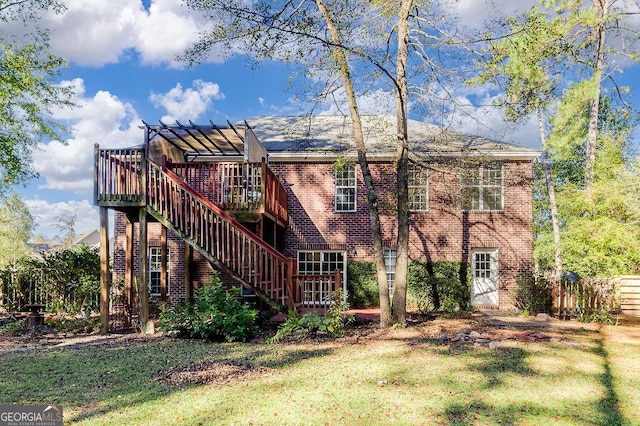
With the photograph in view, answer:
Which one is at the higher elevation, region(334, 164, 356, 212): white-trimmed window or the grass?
region(334, 164, 356, 212): white-trimmed window

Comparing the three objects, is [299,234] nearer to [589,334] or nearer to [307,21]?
[307,21]

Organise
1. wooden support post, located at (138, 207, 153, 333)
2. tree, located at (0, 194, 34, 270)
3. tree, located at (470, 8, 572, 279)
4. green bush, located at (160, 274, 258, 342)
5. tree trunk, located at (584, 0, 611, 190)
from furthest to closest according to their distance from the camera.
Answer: tree, located at (0, 194, 34, 270), tree trunk, located at (584, 0, 611, 190), wooden support post, located at (138, 207, 153, 333), tree, located at (470, 8, 572, 279), green bush, located at (160, 274, 258, 342)

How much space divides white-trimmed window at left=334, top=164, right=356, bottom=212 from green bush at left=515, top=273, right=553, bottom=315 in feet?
19.0

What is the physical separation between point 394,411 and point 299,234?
417 inches

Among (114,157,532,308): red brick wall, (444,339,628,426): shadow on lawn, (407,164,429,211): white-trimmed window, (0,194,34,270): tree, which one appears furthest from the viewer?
(0,194,34,270): tree

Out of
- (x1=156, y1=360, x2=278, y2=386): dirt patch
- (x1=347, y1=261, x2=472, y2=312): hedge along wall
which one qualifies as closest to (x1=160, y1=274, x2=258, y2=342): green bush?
(x1=156, y1=360, x2=278, y2=386): dirt patch

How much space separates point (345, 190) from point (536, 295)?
6.61 metres

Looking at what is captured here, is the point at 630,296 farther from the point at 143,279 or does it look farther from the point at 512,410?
the point at 143,279

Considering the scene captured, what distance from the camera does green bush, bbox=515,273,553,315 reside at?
13164mm

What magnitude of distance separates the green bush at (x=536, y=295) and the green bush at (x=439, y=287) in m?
1.68

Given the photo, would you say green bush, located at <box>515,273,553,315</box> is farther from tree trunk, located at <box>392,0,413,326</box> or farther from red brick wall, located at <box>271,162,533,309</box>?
tree trunk, located at <box>392,0,413,326</box>

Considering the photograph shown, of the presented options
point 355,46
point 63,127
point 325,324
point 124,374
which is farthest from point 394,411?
point 63,127

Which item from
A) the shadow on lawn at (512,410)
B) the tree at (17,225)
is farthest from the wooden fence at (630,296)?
the tree at (17,225)

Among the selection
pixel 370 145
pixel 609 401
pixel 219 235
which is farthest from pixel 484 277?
pixel 609 401
